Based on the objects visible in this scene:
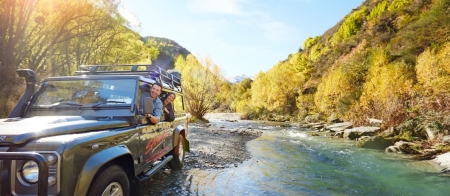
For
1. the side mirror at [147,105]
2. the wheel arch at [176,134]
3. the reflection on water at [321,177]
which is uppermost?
the side mirror at [147,105]

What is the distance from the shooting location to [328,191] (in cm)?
635

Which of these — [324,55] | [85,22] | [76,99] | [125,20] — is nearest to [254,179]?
[76,99]

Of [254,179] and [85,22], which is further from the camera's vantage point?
[85,22]

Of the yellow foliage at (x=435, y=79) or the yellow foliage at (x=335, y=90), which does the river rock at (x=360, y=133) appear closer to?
the yellow foliage at (x=435, y=79)

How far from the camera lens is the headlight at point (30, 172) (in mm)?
2584

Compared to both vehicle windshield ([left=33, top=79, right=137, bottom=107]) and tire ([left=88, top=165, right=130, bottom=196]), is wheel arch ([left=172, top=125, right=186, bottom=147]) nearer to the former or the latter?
vehicle windshield ([left=33, top=79, right=137, bottom=107])

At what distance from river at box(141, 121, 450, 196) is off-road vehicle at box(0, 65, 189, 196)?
1.64m

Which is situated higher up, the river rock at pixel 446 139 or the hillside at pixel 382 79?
the hillside at pixel 382 79

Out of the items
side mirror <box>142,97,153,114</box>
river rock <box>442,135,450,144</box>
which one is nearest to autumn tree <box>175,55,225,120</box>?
river rock <box>442,135,450,144</box>

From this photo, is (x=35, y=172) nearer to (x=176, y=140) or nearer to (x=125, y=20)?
(x=176, y=140)

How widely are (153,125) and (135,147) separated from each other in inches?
36.3

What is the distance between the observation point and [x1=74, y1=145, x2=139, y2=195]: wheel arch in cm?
275

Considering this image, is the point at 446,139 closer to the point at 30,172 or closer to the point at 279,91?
the point at 30,172

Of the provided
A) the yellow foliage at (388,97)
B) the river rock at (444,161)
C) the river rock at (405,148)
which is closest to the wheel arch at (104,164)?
the river rock at (444,161)
